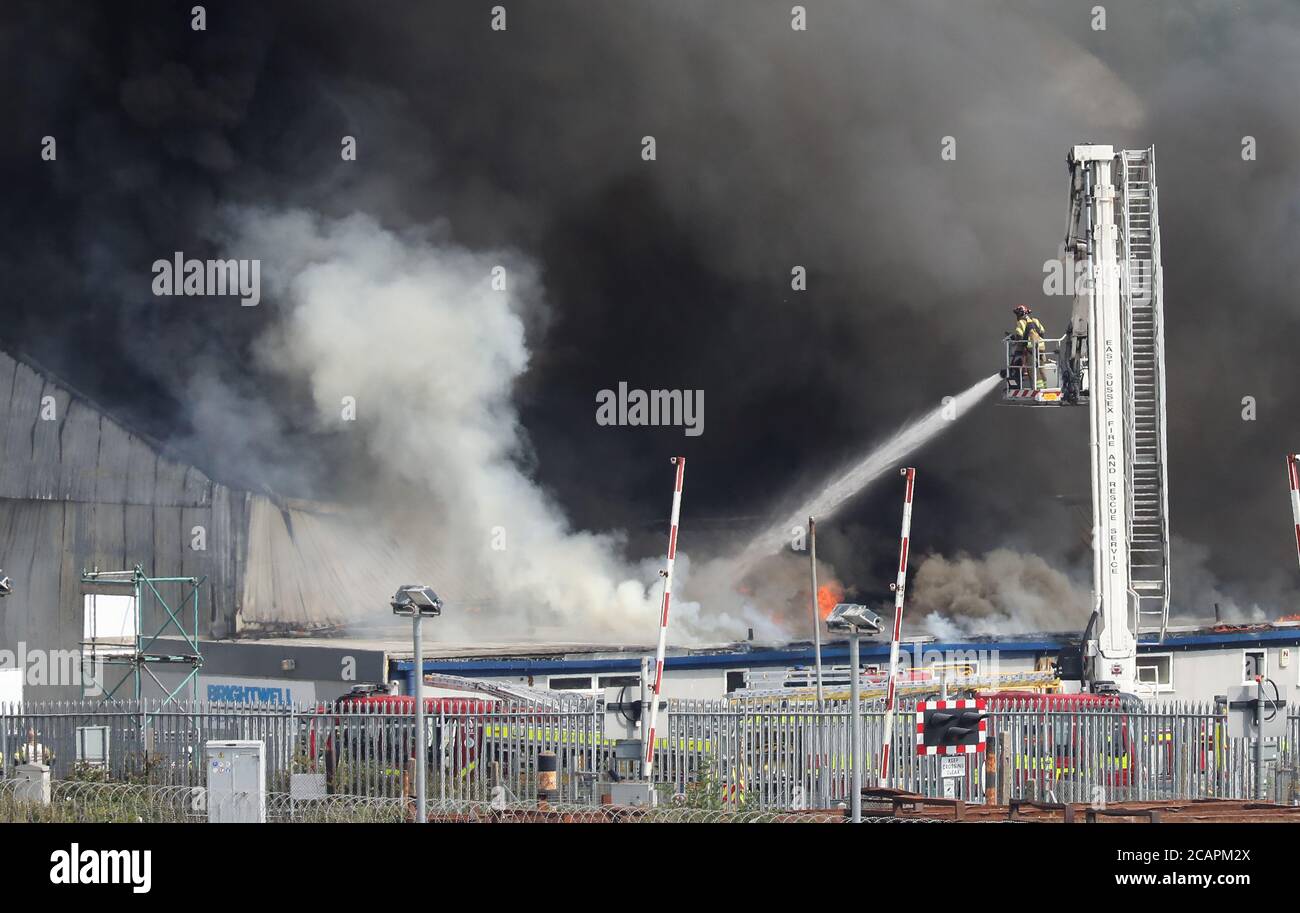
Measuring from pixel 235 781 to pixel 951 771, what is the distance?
725cm

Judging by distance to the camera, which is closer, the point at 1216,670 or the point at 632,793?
the point at 632,793

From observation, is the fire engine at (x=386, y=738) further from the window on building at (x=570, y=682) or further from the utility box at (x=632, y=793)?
the window on building at (x=570, y=682)

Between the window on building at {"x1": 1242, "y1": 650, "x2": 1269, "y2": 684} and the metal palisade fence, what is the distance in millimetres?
6311

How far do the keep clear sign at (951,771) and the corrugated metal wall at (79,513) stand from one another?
18298 millimetres

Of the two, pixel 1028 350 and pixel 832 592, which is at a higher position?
pixel 1028 350

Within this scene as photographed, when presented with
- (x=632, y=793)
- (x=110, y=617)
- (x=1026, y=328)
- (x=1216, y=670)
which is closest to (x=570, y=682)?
(x=632, y=793)

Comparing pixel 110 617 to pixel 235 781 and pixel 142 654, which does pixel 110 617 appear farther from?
pixel 235 781

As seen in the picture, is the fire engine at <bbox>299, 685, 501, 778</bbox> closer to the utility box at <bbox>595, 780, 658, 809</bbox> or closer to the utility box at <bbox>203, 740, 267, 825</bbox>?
the utility box at <bbox>595, 780, 658, 809</bbox>

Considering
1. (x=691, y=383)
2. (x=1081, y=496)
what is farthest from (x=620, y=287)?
(x=1081, y=496)

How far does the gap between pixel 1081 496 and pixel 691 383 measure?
10.0 m

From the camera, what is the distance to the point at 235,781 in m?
13.8

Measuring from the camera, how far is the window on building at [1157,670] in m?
24.4

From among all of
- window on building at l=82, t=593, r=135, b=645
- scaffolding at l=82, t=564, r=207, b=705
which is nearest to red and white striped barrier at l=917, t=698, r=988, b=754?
scaffolding at l=82, t=564, r=207, b=705

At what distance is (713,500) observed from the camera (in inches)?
1506
